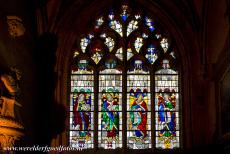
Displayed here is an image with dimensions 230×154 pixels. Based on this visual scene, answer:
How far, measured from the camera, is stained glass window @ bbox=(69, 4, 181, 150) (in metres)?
13.1

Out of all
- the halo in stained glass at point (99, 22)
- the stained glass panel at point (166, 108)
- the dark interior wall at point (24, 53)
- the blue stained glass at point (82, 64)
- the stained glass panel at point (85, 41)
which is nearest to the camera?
the dark interior wall at point (24, 53)

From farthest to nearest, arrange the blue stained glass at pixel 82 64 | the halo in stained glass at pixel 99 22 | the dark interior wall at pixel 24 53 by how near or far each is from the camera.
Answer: the halo in stained glass at pixel 99 22 < the blue stained glass at pixel 82 64 < the dark interior wall at pixel 24 53

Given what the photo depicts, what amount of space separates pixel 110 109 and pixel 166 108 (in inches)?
47.6

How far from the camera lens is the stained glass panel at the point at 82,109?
13.1 m

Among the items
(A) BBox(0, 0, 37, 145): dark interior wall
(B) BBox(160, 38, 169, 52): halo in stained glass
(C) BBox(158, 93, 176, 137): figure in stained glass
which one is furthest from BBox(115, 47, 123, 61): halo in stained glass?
(A) BBox(0, 0, 37, 145): dark interior wall

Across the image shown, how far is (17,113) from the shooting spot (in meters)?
11.0

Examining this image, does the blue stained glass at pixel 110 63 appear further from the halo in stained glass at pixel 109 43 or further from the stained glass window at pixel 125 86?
the halo in stained glass at pixel 109 43

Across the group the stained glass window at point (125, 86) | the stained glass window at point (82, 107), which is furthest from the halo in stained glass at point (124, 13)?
the stained glass window at point (82, 107)

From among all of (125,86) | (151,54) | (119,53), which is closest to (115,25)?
(119,53)

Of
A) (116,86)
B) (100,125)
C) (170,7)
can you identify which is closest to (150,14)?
(170,7)

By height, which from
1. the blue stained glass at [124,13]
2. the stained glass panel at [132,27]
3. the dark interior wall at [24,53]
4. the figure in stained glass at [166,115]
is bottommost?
the figure in stained glass at [166,115]

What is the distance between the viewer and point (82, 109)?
43.7 feet

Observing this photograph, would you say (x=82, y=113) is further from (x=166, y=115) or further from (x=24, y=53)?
(x=24, y=53)

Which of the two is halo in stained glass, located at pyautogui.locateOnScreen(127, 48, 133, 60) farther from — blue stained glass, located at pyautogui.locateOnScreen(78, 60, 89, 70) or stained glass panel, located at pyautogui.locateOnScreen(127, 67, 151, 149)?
blue stained glass, located at pyautogui.locateOnScreen(78, 60, 89, 70)
